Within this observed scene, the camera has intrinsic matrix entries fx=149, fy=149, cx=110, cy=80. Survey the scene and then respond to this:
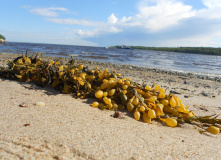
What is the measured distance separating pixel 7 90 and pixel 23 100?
447 mm

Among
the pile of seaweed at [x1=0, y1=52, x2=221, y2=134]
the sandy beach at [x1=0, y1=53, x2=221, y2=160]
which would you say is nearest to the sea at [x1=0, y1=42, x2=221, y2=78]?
the pile of seaweed at [x1=0, y1=52, x2=221, y2=134]

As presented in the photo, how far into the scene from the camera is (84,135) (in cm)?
113

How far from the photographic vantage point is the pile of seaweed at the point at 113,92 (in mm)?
1623

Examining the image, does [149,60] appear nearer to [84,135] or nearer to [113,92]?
[113,92]

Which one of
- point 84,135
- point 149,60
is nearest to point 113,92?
point 84,135

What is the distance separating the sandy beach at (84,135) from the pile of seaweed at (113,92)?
108 millimetres

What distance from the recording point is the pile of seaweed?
1.62 m

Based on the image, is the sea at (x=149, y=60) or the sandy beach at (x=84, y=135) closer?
the sandy beach at (x=84, y=135)

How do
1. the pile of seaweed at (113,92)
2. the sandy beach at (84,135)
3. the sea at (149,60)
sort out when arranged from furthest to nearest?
the sea at (149,60) → the pile of seaweed at (113,92) → the sandy beach at (84,135)

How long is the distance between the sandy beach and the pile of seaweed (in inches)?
4.3

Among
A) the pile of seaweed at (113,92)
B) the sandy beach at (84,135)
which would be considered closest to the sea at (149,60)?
the pile of seaweed at (113,92)

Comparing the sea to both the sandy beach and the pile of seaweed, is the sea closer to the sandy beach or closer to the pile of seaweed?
the pile of seaweed

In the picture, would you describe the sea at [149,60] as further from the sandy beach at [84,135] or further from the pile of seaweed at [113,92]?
the sandy beach at [84,135]

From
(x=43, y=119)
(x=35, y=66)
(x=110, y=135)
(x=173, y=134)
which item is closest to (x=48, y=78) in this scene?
(x=35, y=66)
